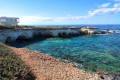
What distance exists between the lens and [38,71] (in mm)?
18969

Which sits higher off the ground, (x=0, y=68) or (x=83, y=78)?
(x=0, y=68)

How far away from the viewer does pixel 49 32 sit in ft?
222

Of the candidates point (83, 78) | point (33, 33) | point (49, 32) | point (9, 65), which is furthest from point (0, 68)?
point (49, 32)

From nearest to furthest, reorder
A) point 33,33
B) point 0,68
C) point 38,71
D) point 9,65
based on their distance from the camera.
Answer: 1. point 0,68
2. point 9,65
3. point 38,71
4. point 33,33

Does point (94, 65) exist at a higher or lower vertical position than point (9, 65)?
lower

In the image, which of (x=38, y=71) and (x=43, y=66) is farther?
(x=43, y=66)

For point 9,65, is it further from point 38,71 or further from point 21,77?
point 38,71

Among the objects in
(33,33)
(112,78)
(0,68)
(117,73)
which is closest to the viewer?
(0,68)

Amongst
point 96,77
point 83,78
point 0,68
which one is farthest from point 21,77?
point 96,77

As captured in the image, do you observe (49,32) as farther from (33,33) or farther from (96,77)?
(96,77)

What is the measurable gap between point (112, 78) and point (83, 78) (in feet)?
11.3

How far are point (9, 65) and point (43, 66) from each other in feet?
19.4

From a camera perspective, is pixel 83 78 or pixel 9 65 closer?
pixel 9 65

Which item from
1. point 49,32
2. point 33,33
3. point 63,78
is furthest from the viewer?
point 49,32
